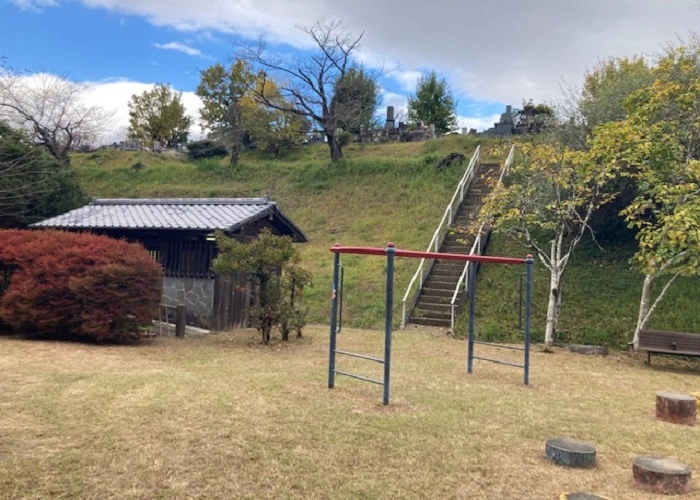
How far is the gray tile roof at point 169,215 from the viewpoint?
12.9 metres

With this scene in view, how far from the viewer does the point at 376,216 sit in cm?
2220

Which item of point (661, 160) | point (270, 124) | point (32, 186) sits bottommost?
point (32, 186)

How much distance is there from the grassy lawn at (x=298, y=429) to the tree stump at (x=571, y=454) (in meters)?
0.11

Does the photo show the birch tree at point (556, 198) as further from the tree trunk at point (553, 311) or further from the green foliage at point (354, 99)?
the green foliage at point (354, 99)

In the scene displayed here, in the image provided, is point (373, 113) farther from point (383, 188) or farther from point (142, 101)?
point (142, 101)

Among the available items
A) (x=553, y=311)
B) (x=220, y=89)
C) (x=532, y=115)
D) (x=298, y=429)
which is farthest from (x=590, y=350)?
(x=220, y=89)

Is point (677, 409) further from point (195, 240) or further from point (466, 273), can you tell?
point (195, 240)

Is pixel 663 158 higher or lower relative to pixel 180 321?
higher

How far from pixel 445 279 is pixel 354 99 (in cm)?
1906

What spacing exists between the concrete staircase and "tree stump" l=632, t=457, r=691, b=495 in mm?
9620

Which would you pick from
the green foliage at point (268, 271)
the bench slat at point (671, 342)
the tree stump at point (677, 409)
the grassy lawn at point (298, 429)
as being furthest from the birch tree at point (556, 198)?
the tree stump at point (677, 409)

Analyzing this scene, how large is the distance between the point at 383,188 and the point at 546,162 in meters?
11.7

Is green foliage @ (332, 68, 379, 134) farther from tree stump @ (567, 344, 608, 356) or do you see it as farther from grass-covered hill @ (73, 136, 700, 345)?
tree stump @ (567, 344, 608, 356)

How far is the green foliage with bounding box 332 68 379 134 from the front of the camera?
29156 millimetres
